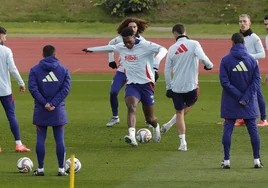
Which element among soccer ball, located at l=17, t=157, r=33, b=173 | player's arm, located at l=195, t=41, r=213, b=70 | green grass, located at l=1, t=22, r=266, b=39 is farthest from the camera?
green grass, located at l=1, t=22, r=266, b=39

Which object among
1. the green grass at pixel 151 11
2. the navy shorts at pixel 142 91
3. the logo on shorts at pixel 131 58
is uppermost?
the logo on shorts at pixel 131 58

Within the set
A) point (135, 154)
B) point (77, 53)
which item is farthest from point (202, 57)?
point (77, 53)

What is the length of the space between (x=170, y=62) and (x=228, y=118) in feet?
7.06

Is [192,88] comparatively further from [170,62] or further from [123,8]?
[123,8]

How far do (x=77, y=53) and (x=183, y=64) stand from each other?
22.9 m

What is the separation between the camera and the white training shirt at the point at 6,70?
48.8 ft

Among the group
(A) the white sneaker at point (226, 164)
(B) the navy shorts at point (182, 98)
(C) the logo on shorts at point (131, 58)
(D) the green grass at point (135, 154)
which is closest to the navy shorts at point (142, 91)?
(C) the logo on shorts at point (131, 58)

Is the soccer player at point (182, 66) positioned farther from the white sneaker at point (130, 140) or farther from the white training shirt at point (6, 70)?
the white training shirt at point (6, 70)

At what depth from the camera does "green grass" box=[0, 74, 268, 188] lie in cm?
1245

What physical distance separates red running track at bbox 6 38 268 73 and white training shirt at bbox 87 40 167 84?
1492 centimetres

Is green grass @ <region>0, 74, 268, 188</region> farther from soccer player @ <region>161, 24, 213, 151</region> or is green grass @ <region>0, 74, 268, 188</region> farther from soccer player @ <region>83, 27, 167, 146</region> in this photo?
soccer player @ <region>161, 24, 213, 151</region>

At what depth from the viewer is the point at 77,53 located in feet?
124

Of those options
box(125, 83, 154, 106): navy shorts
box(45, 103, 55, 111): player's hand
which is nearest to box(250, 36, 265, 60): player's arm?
box(125, 83, 154, 106): navy shorts

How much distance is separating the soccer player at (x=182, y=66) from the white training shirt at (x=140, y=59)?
2.08 ft
